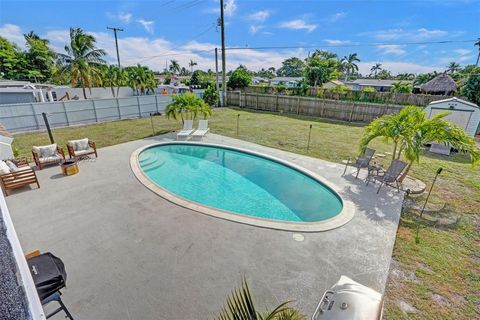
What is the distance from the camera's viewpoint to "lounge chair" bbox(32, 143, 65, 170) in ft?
25.8

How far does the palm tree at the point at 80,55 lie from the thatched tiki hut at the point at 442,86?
3490 cm

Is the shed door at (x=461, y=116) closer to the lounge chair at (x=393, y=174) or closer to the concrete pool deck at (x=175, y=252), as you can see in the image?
the lounge chair at (x=393, y=174)

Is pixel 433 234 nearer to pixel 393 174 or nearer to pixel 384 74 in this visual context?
pixel 393 174

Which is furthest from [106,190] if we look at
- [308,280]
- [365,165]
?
[365,165]

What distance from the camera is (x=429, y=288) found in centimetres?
363

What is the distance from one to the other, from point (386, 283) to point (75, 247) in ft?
19.2

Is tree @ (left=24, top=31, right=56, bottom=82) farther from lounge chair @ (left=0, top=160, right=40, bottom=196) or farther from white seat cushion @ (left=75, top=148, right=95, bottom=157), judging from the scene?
lounge chair @ (left=0, top=160, right=40, bottom=196)

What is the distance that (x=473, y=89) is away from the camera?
15.9 metres

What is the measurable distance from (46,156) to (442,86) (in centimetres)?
3371

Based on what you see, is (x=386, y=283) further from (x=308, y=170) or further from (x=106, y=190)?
(x=106, y=190)

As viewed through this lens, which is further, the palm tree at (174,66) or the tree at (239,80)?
the palm tree at (174,66)

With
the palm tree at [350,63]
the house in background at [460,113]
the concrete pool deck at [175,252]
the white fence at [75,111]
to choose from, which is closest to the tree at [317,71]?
the house in background at [460,113]

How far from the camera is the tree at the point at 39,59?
32.4 m

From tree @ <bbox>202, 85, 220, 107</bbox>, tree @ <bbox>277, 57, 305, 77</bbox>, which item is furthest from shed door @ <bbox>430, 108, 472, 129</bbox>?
tree @ <bbox>277, 57, 305, 77</bbox>
